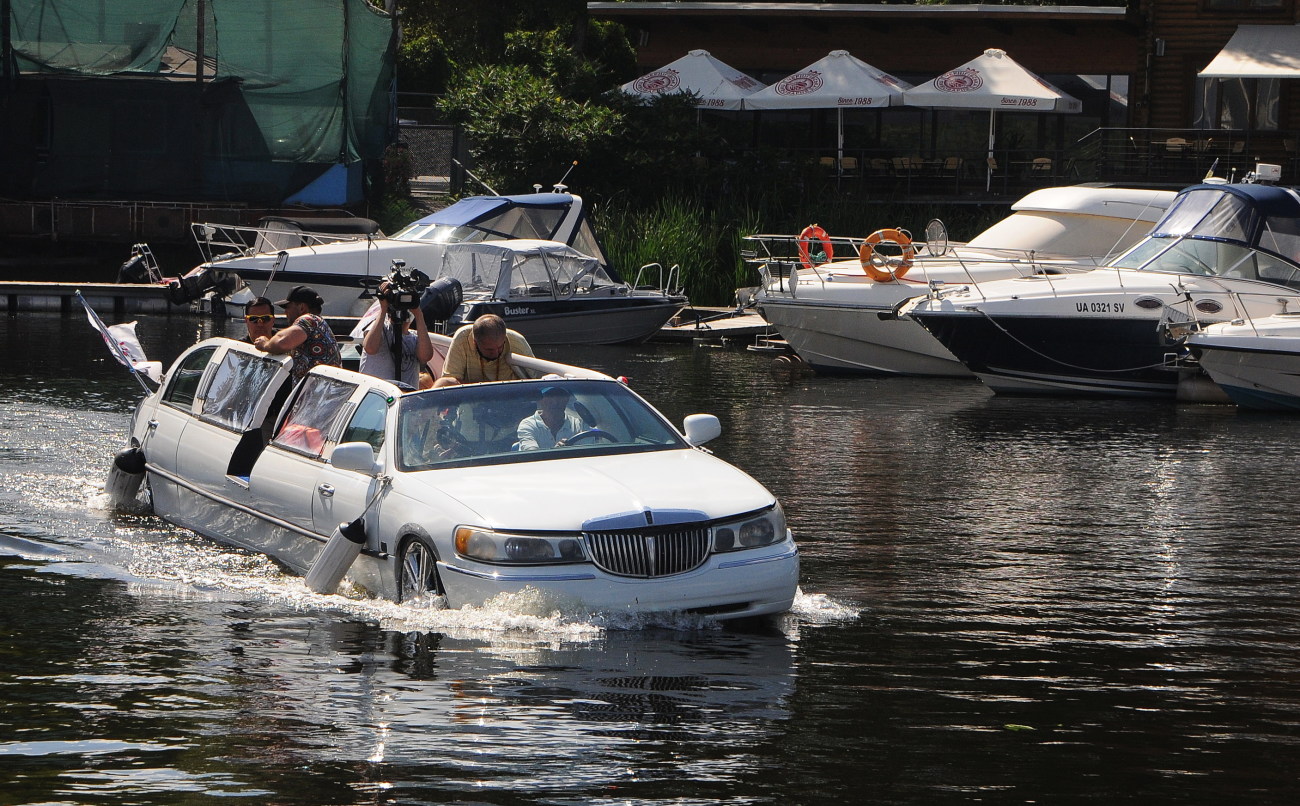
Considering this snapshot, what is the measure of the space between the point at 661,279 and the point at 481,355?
2069 cm

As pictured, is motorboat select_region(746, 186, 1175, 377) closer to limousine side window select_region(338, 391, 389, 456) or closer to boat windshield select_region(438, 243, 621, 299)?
boat windshield select_region(438, 243, 621, 299)

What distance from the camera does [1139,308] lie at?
936 inches

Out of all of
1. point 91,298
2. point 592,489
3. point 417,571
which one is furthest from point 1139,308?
point 91,298

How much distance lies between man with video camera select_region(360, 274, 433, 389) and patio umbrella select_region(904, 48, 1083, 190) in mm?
24803

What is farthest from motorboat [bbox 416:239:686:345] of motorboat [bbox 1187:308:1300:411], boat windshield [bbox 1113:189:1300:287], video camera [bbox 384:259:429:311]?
video camera [bbox 384:259:429:311]

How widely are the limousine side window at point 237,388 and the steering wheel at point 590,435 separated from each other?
262cm

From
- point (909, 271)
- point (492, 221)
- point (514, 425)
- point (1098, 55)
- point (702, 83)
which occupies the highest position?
point (1098, 55)

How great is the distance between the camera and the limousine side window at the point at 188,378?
43.1 ft

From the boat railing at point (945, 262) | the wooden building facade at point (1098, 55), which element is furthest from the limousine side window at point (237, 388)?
the wooden building facade at point (1098, 55)

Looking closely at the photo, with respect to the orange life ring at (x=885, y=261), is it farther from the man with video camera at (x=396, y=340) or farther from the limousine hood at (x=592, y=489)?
the limousine hood at (x=592, y=489)

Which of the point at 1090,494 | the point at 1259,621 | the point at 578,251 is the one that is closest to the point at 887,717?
the point at 1259,621

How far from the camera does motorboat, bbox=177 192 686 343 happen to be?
94.8 ft

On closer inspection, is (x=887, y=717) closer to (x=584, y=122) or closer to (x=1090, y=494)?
(x=1090, y=494)

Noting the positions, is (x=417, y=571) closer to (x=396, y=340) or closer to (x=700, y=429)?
(x=700, y=429)
